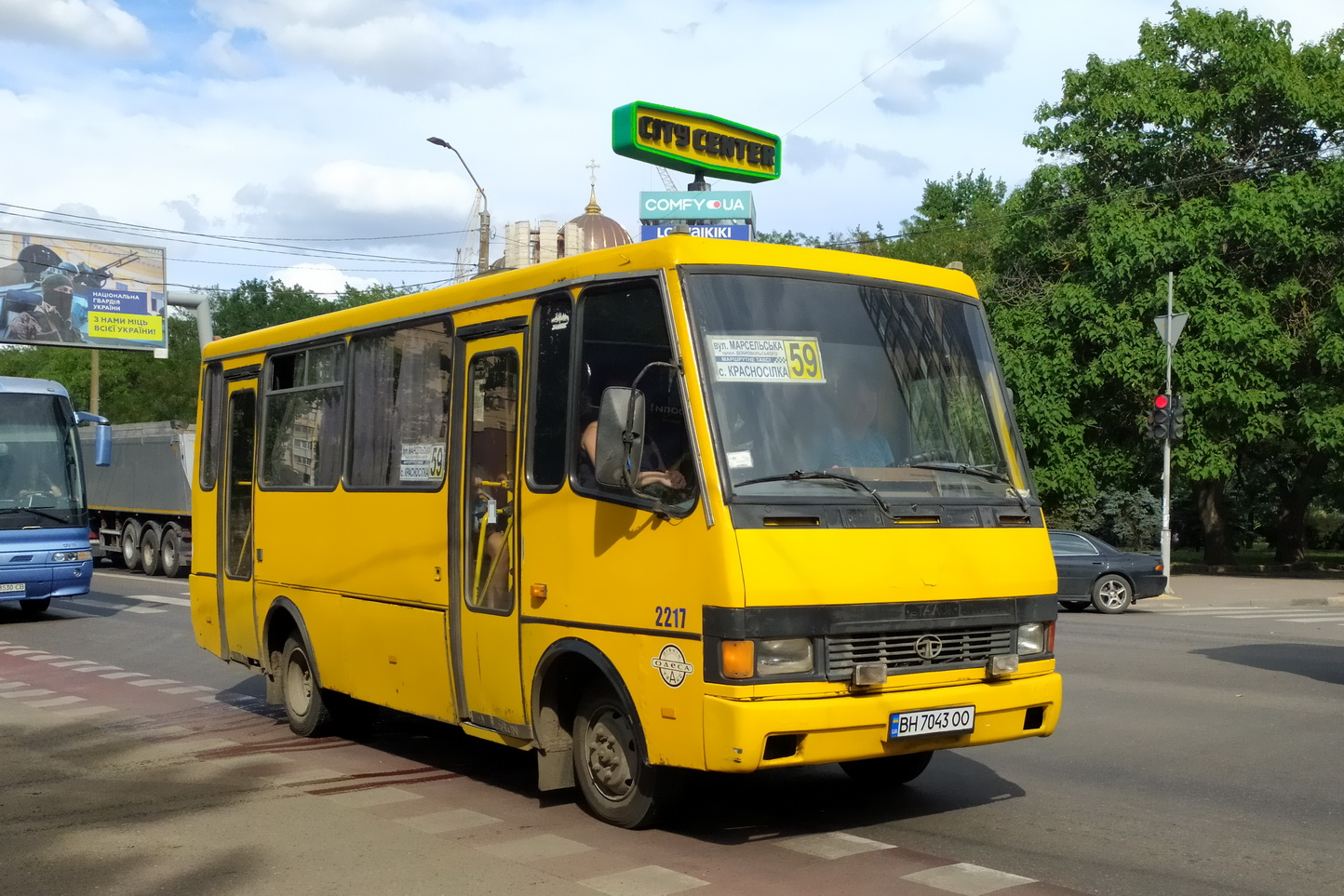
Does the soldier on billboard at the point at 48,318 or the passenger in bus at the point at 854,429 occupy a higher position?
the soldier on billboard at the point at 48,318

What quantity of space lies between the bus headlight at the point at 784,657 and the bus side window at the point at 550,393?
62.5 inches

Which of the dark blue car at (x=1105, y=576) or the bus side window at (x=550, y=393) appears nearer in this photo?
the bus side window at (x=550, y=393)

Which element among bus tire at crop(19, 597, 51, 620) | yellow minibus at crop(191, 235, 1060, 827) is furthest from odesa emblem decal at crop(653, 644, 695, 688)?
bus tire at crop(19, 597, 51, 620)

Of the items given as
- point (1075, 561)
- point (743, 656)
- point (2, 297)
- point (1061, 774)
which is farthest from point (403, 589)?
point (2, 297)

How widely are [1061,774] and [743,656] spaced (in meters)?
3.30

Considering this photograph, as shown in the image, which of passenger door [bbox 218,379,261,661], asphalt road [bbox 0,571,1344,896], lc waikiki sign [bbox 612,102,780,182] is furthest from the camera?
lc waikiki sign [bbox 612,102,780,182]

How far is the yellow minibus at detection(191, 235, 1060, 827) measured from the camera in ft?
20.6

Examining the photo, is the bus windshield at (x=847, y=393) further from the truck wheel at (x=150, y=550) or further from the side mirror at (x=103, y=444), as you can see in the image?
the truck wheel at (x=150, y=550)

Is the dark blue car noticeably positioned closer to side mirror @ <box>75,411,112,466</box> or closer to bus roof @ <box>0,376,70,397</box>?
side mirror @ <box>75,411,112,466</box>

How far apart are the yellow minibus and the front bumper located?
0.01 meters

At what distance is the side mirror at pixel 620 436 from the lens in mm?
6438

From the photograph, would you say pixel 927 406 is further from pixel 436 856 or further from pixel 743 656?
pixel 436 856

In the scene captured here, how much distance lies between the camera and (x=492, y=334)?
26.3ft

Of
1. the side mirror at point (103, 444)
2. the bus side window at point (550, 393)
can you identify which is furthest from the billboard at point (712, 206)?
the bus side window at point (550, 393)
